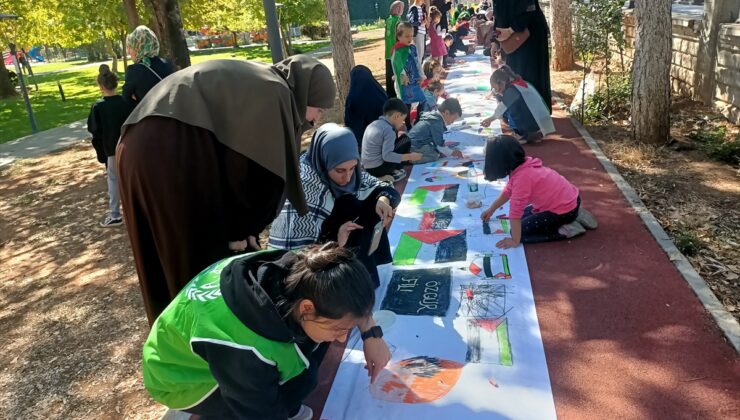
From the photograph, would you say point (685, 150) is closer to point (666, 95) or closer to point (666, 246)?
point (666, 95)

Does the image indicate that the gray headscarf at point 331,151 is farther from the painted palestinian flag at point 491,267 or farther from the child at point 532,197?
the child at point 532,197

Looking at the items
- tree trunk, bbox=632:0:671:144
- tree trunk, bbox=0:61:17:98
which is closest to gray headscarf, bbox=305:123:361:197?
tree trunk, bbox=632:0:671:144

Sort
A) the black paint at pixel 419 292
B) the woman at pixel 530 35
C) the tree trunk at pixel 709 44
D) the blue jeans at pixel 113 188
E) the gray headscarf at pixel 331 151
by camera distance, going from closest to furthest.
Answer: the gray headscarf at pixel 331 151 → the black paint at pixel 419 292 → the blue jeans at pixel 113 188 → the tree trunk at pixel 709 44 → the woman at pixel 530 35

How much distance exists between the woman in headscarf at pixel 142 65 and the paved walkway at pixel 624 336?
2.68 m

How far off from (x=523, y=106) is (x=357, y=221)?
3576 mm

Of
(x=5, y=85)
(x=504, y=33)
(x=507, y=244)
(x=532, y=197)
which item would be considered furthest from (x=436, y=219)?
(x=5, y=85)

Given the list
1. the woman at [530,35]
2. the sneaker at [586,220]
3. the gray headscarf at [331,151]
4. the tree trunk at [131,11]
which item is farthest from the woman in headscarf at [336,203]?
the tree trunk at [131,11]

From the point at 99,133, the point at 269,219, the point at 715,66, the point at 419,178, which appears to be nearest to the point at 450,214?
the point at 419,178

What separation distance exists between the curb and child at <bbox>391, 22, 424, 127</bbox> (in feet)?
9.03

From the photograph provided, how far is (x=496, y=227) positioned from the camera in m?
3.77

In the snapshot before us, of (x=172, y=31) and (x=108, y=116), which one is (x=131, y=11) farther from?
(x=108, y=116)

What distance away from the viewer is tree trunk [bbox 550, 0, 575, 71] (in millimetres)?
9742

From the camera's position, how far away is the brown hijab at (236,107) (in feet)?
6.53

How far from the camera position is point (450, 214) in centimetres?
410
